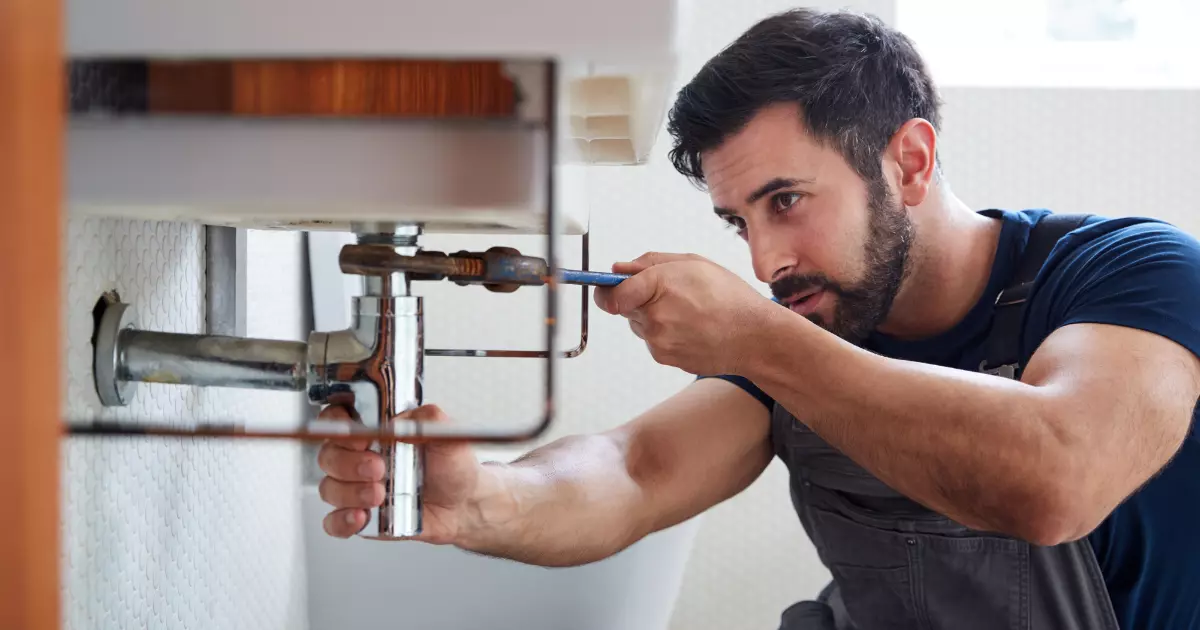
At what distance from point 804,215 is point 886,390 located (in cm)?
29

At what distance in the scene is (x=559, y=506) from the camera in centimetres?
90

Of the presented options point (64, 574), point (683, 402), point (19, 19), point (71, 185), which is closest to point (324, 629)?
point (683, 402)

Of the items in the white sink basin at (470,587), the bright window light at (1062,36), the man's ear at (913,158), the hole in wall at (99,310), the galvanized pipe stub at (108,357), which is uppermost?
the bright window light at (1062,36)

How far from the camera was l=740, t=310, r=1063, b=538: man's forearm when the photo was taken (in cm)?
70

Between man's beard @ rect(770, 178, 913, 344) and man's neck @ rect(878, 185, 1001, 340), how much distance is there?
0.13 ft

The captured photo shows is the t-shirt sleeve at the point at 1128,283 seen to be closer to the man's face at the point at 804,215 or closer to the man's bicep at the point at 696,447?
the man's face at the point at 804,215

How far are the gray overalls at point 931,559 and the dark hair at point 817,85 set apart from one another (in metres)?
0.21

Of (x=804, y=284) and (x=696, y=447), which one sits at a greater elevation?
(x=804, y=284)

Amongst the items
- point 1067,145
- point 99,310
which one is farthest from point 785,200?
point 1067,145

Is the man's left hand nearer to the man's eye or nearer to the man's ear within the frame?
the man's eye

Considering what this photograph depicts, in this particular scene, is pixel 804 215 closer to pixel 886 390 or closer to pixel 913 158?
pixel 913 158

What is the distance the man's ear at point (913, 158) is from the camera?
1042 millimetres

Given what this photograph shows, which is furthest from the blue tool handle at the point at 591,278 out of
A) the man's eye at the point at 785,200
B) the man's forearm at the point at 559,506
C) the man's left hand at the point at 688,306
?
the man's eye at the point at 785,200

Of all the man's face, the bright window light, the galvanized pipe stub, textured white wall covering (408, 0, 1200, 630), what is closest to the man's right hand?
the galvanized pipe stub
